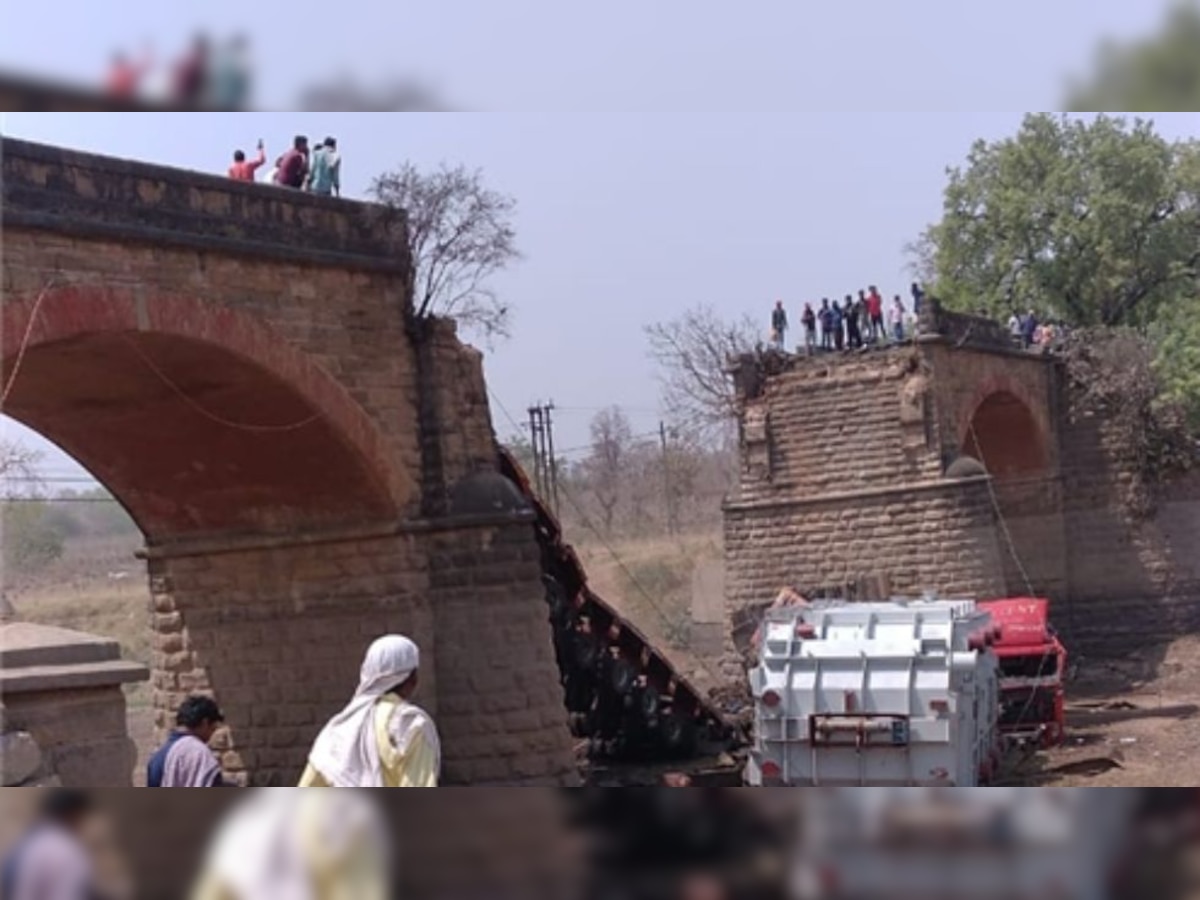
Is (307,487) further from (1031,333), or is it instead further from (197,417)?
(1031,333)

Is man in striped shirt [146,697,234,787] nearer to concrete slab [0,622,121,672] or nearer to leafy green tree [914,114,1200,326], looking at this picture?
concrete slab [0,622,121,672]

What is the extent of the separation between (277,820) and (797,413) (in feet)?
69.7

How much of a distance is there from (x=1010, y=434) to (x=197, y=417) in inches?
670

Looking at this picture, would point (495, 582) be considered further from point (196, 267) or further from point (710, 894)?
point (710, 894)

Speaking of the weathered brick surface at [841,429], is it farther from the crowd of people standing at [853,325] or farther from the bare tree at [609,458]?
the bare tree at [609,458]

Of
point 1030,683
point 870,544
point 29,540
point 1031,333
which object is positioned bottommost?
point 1030,683

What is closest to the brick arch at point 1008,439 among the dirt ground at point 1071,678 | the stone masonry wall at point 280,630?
the dirt ground at point 1071,678

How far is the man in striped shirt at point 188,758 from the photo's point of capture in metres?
5.91

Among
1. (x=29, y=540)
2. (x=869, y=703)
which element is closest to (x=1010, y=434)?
(x=869, y=703)

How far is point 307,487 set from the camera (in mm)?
15578

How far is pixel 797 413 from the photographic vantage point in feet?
77.5

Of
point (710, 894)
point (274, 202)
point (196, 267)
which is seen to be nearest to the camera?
point (710, 894)

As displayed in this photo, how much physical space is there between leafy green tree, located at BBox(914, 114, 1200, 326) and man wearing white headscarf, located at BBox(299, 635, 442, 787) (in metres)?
29.2

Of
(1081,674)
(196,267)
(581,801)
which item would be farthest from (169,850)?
(1081,674)
